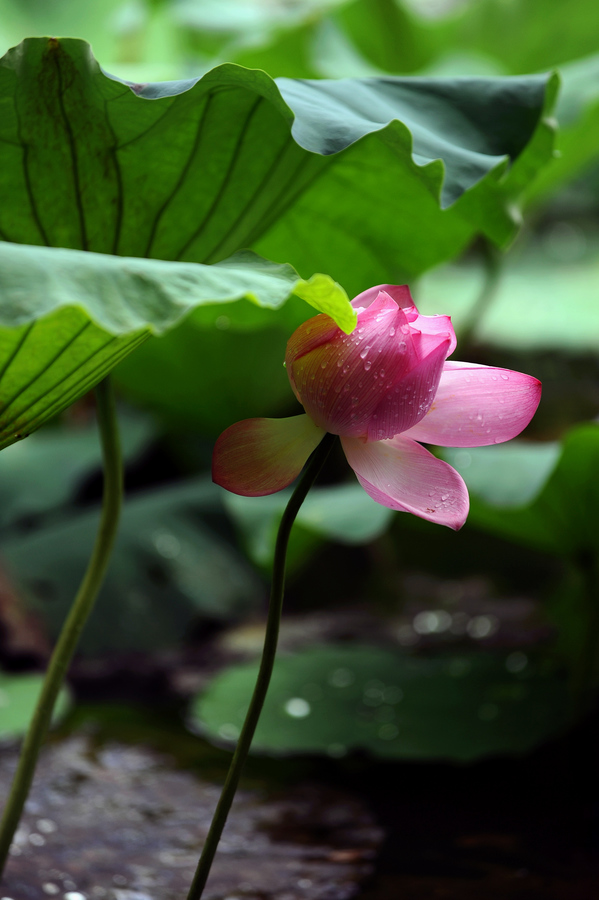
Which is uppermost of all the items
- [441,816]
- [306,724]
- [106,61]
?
[106,61]

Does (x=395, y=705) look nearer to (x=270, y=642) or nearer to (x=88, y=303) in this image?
(x=270, y=642)

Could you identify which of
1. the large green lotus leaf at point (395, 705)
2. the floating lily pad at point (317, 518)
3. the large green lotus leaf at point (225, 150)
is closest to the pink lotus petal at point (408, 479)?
the large green lotus leaf at point (225, 150)

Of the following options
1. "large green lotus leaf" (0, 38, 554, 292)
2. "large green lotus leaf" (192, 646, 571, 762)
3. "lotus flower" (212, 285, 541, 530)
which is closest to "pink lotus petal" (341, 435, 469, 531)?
"lotus flower" (212, 285, 541, 530)

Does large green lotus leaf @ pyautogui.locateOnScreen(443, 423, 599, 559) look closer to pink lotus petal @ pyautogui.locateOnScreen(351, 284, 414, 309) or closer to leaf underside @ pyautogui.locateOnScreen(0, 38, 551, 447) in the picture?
leaf underside @ pyautogui.locateOnScreen(0, 38, 551, 447)

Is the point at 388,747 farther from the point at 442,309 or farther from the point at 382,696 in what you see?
the point at 442,309

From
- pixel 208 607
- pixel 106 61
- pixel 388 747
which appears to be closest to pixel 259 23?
pixel 106 61

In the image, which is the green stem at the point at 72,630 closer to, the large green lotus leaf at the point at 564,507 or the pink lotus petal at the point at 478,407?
the pink lotus petal at the point at 478,407
